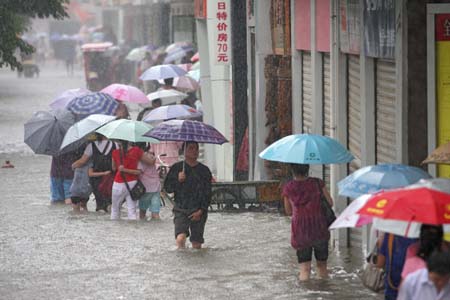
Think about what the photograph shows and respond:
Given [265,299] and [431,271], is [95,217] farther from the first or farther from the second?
[431,271]

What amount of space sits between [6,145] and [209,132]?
53.7 ft

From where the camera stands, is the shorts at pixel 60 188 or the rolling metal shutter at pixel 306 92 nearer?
the rolling metal shutter at pixel 306 92

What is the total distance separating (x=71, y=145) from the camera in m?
19.5

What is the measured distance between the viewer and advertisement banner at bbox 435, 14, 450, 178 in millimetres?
12258

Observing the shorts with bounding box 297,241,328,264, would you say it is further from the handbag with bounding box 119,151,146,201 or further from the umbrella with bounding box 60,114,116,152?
the umbrella with bounding box 60,114,116,152

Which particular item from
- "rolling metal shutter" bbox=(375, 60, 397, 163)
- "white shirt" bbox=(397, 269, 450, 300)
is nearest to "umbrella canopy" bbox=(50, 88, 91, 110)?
"rolling metal shutter" bbox=(375, 60, 397, 163)

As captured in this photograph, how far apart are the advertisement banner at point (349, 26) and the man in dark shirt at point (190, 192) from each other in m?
A: 2.00

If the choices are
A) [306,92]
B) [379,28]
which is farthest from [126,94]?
[379,28]

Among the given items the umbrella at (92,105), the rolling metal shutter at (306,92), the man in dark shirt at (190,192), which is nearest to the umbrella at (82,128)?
the umbrella at (92,105)

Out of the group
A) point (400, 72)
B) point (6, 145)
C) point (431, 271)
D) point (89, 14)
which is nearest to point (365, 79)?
point (400, 72)

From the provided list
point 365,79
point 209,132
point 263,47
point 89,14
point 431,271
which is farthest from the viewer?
point 89,14

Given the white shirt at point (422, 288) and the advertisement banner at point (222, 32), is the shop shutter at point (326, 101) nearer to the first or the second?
the advertisement banner at point (222, 32)

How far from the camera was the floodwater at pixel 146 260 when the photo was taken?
Answer: 1279cm

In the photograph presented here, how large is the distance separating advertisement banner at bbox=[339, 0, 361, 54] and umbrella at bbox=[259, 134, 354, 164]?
91.6 inches
